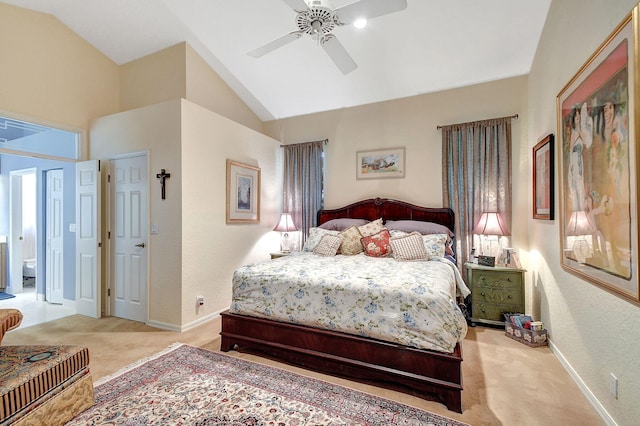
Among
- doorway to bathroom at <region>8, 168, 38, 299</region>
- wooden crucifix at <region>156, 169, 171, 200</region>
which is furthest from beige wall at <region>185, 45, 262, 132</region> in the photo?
doorway to bathroom at <region>8, 168, 38, 299</region>

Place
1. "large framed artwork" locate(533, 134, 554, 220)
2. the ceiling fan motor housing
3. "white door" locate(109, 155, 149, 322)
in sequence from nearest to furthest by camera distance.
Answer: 1. the ceiling fan motor housing
2. "large framed artwork" locate(533, 134, 554, 220)
3. "white door" locate(109, 155, 149, 322)

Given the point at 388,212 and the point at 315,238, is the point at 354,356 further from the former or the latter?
the point at 388,212

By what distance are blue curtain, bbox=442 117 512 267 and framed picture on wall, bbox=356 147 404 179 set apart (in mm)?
614

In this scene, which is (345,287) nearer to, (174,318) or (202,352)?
(202,352)

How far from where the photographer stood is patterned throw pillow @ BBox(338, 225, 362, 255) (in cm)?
366

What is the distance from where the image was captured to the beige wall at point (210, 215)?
11.0 ft

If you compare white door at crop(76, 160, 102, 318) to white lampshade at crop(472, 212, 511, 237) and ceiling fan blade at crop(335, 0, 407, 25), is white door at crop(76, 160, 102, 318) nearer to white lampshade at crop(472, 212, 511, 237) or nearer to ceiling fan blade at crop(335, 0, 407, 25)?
ceiling fan blade at crop(335, 0, 407, 25)

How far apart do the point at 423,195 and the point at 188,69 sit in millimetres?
3634

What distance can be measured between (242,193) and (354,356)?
9.15 ft

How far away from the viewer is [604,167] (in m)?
1.71

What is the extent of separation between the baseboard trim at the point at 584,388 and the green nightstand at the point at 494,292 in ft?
1.86

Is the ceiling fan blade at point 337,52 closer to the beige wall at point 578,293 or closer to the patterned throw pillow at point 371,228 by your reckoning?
the beige wall at point 578,293

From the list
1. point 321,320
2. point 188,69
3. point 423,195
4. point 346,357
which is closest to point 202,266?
point 321,320

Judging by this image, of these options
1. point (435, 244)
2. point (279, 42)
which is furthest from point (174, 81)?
point (435, 244)
